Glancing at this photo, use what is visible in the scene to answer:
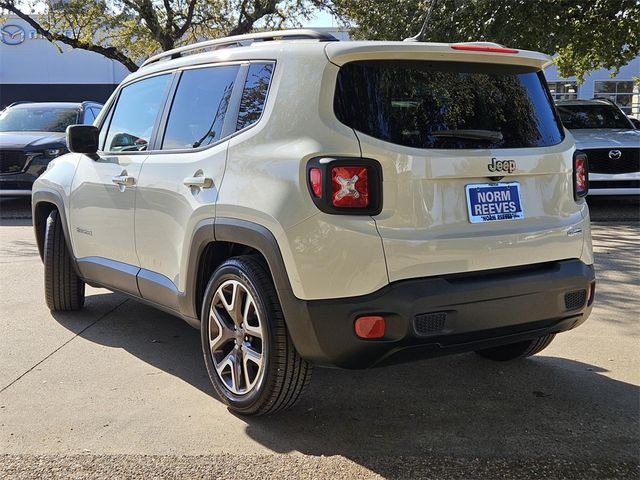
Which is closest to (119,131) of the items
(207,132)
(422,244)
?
(207,132)

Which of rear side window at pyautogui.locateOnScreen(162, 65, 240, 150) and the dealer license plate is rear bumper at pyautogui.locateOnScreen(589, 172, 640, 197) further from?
rear side window at pyautogui.locateOnScreen(162, 65, 240, 150)

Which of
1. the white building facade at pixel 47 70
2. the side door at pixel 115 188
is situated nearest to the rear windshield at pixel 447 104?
the side door at pixel 115 188

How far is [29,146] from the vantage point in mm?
10234

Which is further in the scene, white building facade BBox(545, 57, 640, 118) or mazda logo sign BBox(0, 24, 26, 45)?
mazda logo sign BBox(0, 24, 26, 45)

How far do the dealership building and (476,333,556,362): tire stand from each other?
116 feet

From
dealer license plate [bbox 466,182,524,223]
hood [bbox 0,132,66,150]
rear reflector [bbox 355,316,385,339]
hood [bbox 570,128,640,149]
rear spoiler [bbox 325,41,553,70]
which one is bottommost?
hood [bbox 0,132,66,150]

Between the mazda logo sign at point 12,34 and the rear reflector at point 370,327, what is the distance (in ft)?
128

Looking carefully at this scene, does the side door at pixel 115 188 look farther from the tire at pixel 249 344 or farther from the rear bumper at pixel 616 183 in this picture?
the rear bumper at pixel 616 183

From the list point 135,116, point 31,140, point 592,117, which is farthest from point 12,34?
point 135,116

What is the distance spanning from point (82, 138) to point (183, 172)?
4.30 feet

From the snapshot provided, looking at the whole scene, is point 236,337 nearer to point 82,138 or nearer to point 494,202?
point 494,202

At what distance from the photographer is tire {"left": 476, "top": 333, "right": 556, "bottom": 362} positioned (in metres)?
3.90

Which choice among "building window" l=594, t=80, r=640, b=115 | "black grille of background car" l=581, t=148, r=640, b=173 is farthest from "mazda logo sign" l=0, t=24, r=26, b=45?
"black grille of background car" l=581, t=148, r=640, b=173

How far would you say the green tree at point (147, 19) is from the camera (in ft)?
60.4
